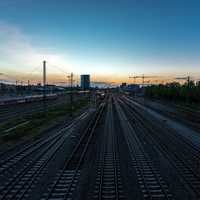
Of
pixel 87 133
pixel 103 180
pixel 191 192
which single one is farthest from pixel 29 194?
pixel 87 133

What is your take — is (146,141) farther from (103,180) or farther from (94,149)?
(103,180)

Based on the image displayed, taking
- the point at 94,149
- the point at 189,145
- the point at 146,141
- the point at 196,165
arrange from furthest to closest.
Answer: the point at 146,141 → the point at 189,145 → the point at 94,149 → the point at 196,165

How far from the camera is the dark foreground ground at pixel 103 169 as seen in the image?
12.7m

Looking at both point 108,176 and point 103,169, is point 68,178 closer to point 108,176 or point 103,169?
point 108,176

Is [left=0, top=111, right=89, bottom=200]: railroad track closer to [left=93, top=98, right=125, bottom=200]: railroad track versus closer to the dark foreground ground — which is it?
the dark foreground ground

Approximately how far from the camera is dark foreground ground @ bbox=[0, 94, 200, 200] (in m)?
12.7

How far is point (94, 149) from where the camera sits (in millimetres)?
22047

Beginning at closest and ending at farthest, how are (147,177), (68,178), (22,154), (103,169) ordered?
(68,178)
(147,177)
(103,169)
(22,154)

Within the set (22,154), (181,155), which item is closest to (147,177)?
(181,155)

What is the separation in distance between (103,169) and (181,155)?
7066 mm

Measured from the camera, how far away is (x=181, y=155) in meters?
19.8

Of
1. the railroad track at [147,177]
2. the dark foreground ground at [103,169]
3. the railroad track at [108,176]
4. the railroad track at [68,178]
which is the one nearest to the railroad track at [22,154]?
the dark foreground ground at [103,169]

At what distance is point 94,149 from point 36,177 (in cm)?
793

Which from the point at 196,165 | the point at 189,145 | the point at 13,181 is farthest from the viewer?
the point at 189,145
